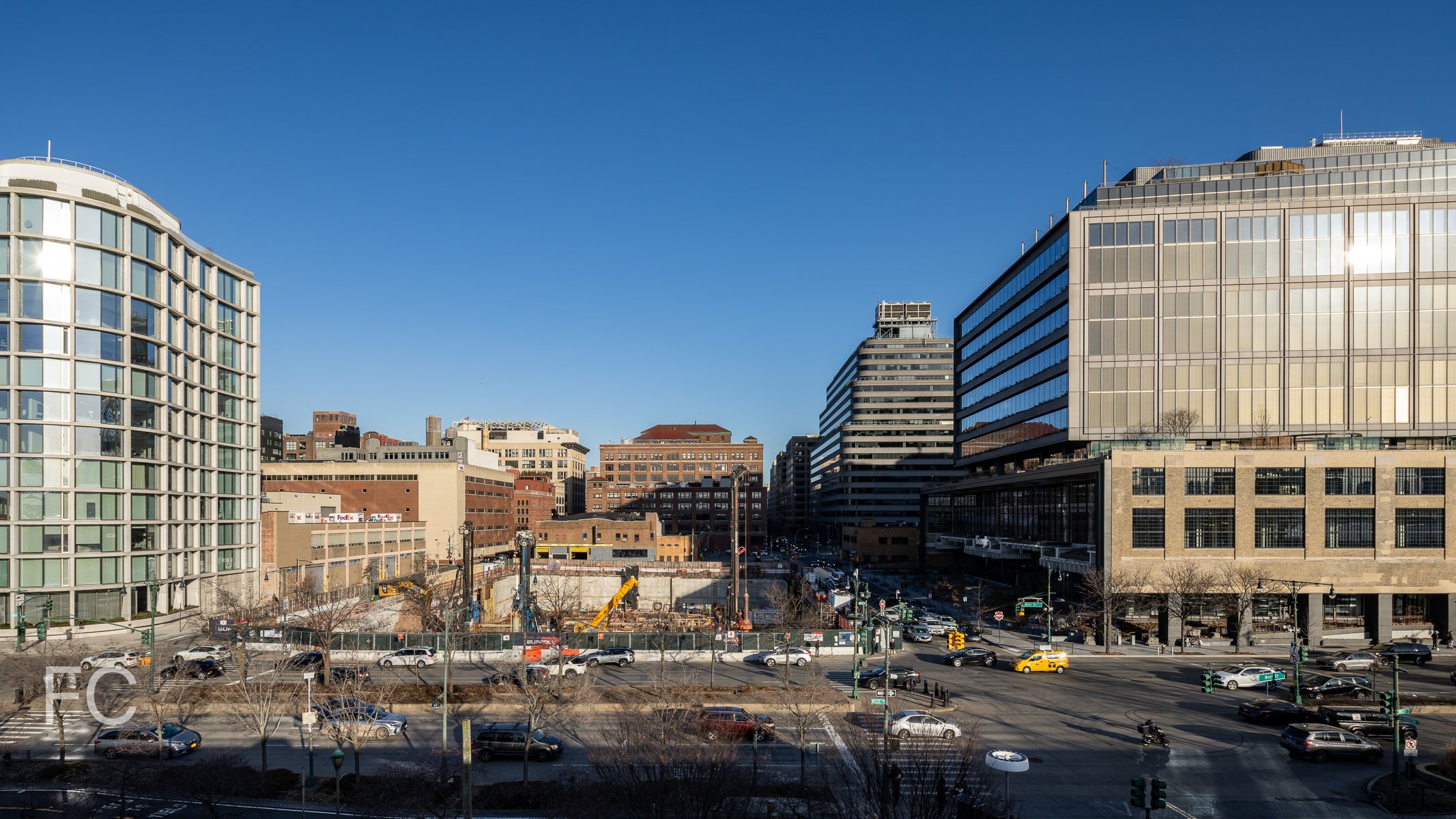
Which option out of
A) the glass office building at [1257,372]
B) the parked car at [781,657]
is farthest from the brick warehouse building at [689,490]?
the parked car at [781,657]

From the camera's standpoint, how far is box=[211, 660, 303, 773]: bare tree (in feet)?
111

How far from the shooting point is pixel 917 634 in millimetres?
62531

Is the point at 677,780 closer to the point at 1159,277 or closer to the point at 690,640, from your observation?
the point at 690,640

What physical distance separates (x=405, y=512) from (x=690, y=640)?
245ft

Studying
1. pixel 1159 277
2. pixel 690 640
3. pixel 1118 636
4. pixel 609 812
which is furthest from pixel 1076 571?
pixel 609 812

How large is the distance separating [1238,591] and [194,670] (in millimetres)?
67391

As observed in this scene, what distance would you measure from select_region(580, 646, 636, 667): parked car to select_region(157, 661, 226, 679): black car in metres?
19.9

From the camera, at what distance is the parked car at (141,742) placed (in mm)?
32250

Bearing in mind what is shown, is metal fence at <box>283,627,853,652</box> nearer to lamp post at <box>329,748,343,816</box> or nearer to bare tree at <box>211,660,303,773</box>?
bare tree at <box>211,660,303,773</box>

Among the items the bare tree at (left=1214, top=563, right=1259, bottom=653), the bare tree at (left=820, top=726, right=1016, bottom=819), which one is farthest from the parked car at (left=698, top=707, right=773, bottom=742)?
the bare tree at (left=1214, top=563, right=1259, bottom=653)

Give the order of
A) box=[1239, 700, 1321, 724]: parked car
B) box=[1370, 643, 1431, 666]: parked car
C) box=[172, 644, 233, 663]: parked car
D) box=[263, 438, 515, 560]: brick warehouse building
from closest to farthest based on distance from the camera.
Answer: box=[1239, 700, 1321, 724]: parked car → box=[172, 644, 233, 663]: parked car → box=[1370, 643, 1431, 666]: parked car → box=[263, 438, 515, 560]: brick warehouse building

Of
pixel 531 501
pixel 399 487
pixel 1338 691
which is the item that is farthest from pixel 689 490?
pixel 1338 691

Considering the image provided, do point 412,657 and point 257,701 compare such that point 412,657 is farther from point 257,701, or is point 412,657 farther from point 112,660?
point 112,660

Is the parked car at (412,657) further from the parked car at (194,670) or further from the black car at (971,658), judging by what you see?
the black car at (971,658)
